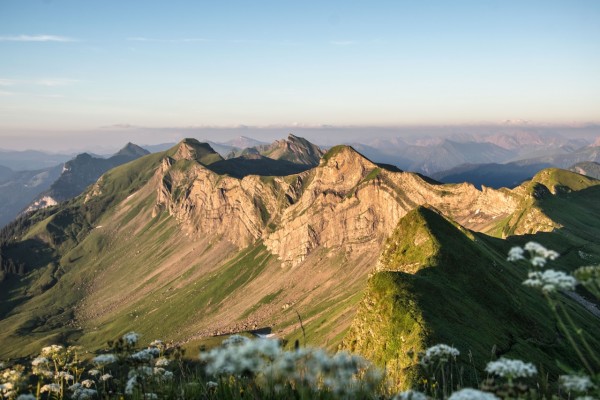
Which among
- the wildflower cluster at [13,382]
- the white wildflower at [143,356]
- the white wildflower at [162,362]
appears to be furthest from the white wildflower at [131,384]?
the wildflower cluster at [13,382]

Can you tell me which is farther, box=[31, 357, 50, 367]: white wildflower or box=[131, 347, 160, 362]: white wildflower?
box=[31, 357, 50, 367]: white wildflower

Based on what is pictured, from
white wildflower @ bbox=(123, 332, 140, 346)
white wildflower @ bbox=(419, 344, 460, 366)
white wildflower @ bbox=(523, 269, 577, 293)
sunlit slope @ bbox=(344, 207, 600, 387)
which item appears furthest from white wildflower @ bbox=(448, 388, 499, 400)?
sunlit slope @ bbox=(344, 207, 600, 387)

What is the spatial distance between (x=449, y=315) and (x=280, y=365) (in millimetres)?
49346

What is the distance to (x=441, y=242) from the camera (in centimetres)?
8119

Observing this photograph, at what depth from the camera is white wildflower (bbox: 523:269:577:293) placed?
910 cm

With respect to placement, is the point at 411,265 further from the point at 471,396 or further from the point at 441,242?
the point at 471,396

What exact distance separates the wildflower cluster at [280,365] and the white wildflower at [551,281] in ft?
16.3

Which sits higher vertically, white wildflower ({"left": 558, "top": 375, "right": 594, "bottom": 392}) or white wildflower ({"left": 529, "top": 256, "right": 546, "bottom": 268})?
white wildflower ({"left": 529, "top": 256, "right": 546, "bottom": 268})

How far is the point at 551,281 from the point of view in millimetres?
9406

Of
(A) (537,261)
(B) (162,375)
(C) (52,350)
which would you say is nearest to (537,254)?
(A) (537,261)

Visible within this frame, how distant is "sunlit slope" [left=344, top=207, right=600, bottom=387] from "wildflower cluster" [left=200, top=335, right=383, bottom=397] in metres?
25.7

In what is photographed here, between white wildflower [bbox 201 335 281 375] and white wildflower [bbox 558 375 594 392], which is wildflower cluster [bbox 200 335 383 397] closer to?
white wildflower [bbox 201 335 281 375]

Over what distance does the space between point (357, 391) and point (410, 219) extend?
86.2 m

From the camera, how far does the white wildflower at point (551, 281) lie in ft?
29.9
